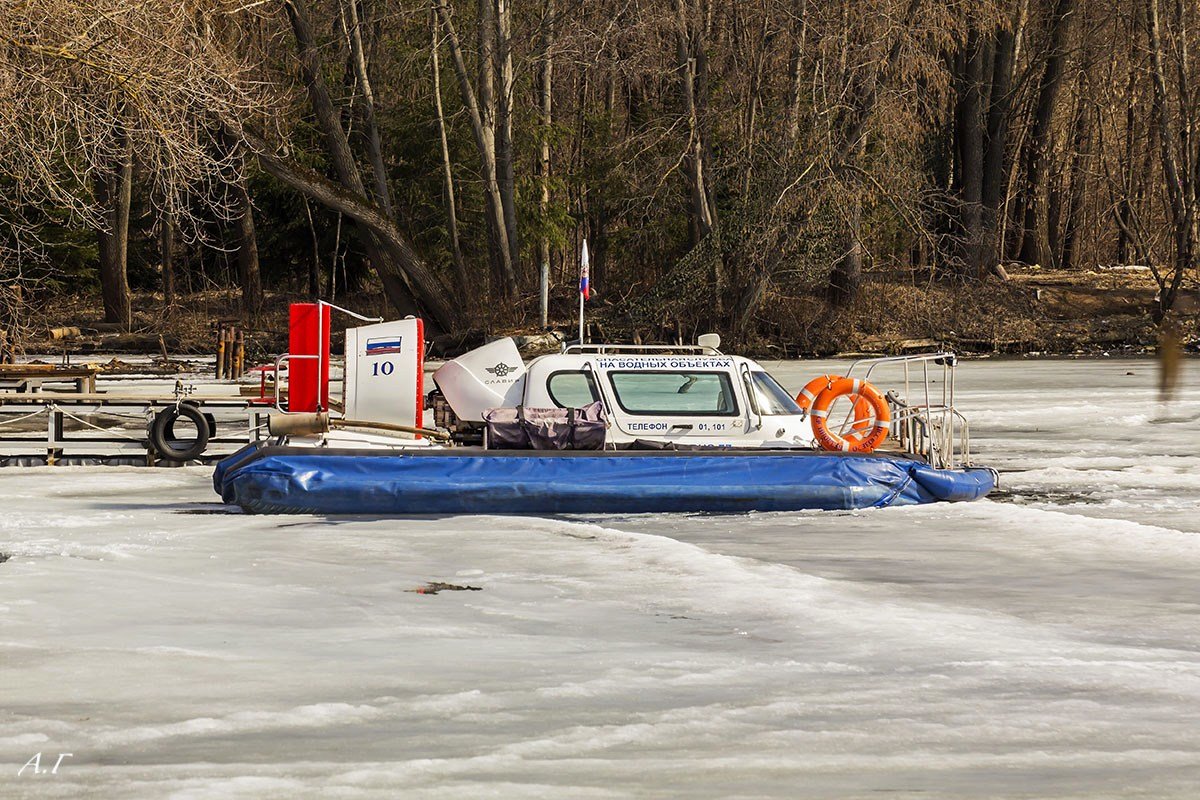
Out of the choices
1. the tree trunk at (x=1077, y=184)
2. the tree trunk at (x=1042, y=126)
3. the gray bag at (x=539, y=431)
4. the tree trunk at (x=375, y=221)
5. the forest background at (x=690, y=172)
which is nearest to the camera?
the gray bag at (x=539, y=431)

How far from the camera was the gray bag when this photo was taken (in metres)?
12.5

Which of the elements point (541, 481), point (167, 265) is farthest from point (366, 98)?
point (541, 481)

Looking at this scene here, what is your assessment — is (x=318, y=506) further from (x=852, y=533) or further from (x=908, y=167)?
(x=908, y=167)

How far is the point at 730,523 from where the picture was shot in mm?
11758

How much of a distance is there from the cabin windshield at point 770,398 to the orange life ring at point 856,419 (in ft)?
0.74

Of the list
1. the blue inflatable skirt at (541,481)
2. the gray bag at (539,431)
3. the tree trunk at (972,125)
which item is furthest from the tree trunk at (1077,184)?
the gray bag at (539,431)

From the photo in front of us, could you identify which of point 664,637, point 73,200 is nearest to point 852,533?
point 664,637

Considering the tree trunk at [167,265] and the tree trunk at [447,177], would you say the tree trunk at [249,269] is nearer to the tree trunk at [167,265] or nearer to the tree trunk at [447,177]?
the tree trunk at [167,265]

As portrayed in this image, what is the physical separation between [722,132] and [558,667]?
31.3m

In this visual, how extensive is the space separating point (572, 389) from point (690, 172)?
24.4 m

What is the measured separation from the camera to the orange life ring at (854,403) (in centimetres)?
1380

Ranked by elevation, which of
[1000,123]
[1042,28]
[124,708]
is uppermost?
[1042,28]

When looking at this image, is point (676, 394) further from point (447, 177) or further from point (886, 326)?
point (447, 177)

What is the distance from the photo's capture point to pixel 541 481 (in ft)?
39.5
